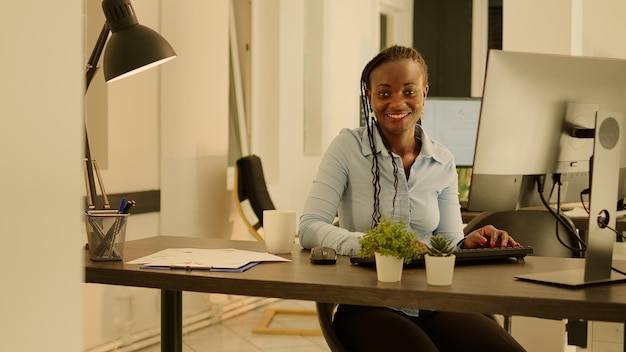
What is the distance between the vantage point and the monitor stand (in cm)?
166

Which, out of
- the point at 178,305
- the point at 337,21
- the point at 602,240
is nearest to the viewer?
the point at 602,240

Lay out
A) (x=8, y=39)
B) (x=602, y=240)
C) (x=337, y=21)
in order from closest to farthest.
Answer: (x=8, y=39) < (x=602, y=240) < (x=337, y=21)

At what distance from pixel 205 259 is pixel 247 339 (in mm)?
2482

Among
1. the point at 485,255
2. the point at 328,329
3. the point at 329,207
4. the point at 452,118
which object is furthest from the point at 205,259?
the point at 452,118

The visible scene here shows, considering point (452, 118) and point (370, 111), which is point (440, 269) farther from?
point (452, 118)

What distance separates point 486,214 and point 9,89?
218cm

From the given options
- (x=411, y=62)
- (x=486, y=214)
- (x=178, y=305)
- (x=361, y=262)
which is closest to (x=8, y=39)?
(x=361, y=262)

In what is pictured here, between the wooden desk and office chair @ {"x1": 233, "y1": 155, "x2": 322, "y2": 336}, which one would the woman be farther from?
office chair @ {"x1": 233, "y1": 155, "x2": 322, "y2": 336}

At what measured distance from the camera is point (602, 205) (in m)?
1.67

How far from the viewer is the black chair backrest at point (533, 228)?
101 inches

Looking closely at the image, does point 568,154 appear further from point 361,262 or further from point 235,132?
point 235,132

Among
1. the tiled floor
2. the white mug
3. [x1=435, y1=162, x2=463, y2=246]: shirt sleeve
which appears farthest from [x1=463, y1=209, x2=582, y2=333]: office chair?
the tiled floor

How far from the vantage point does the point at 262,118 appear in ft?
18.1

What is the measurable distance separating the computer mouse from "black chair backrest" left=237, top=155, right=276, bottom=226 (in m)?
2.67
